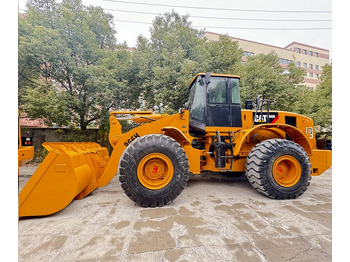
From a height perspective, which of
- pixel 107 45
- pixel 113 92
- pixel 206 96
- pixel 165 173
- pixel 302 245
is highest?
pixel 107 45

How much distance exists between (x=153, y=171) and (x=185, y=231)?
1.15 m

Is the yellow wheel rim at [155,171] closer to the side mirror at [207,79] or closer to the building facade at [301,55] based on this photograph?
the side mirror at [207,79]

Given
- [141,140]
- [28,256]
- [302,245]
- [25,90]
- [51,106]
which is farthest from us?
[25,90]

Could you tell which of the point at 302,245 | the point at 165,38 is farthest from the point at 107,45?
the point at 302,245

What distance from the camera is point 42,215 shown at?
2.38 metres

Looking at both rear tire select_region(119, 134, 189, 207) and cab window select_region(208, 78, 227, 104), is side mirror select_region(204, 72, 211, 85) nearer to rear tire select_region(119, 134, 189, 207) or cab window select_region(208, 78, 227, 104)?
cab window select_region(208, 78, 227, 104)

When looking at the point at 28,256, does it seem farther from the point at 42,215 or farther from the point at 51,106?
the point at 51,106

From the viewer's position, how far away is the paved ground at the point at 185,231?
1617 millimetres

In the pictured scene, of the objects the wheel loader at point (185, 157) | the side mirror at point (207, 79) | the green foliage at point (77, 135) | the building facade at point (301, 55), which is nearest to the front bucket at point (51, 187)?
the wheel loader at point (185, 157)

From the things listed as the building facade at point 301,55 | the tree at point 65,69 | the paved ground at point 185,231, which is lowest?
the paved ground at point 185,231

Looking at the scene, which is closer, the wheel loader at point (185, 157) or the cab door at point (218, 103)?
the wheel loader at point (185, 157)

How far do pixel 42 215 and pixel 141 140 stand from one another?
176cm

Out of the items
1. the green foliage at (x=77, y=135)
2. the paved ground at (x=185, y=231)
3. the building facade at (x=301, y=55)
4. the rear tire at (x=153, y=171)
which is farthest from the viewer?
the building facade at (x=301, y=55)

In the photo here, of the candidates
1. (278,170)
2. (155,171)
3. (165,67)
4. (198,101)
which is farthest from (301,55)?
(155,171)
